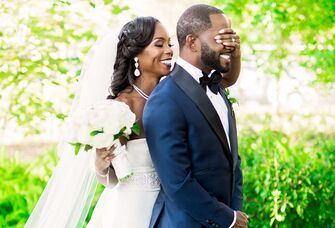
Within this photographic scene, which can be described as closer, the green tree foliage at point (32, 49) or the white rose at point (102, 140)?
the white rose at point (102, 140)

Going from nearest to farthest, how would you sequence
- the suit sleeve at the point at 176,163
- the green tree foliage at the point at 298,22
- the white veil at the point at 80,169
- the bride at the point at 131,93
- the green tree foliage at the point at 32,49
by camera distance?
the suit sleeve at the point at 176,163 < the bride at the point at 131,93 < the white veil at the point at 80,169 < the green tree foliage at the point at 32,49 < the green tree foliage at the point at 298,22

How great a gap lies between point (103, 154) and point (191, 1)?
9.38 meters

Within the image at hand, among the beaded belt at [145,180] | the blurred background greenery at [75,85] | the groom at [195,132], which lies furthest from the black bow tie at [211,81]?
the blurred background greenery at [75,85]

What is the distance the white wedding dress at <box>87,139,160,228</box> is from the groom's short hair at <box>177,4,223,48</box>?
26.0 inches

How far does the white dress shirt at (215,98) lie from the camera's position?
3100 mm

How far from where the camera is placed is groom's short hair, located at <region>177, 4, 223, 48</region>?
3.04m

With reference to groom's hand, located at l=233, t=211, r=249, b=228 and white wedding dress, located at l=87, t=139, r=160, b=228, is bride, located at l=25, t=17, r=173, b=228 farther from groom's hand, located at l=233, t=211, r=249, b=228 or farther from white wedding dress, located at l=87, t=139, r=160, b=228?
groom's hand, located at l=233, t=211, r=249, b=228

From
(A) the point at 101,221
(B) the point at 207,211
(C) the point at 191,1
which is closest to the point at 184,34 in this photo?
(B) the point at 207,211

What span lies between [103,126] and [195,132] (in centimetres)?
43

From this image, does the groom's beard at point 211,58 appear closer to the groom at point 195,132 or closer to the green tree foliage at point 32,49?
the groom at point 195,132

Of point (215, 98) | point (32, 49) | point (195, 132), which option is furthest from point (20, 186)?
point (195, 132)

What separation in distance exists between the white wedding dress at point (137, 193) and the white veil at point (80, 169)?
38cm

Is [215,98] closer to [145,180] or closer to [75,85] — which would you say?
[145,180]

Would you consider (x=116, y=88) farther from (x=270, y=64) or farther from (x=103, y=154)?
(x=270, y=64)
